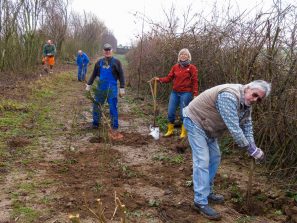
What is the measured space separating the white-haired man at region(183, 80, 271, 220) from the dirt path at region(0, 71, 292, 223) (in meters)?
0.41

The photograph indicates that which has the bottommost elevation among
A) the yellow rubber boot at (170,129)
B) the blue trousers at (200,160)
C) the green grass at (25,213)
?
the green grass at (25,213)

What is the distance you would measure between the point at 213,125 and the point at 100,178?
179 centimetres

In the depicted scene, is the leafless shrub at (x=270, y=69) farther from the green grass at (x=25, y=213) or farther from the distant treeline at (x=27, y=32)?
the distant treeline at (x=27, y=32)

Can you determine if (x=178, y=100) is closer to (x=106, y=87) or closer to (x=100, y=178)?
(x=106, y=87)

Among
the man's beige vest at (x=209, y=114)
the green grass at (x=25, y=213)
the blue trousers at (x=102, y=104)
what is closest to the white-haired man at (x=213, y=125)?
the man's beige vest at (x=209, y=114)

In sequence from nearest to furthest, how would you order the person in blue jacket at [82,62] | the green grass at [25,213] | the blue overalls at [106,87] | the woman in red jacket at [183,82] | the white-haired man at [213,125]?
the white-haired man at [213,125] → the green grass at [25,213] → the woman in red jacket at [183,82] → the blue overalls at [106,87] → the person in blue jacket at [82,62]

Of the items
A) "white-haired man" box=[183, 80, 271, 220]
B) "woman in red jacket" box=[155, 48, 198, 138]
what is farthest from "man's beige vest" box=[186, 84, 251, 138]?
"woman in red jacket" box=[155, 48, 198, 138]

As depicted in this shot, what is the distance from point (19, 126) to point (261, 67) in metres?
4.76

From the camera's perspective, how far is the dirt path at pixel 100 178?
3875mm

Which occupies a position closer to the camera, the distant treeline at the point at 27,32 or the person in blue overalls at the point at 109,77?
the person in blue overalls at the point at 109,77

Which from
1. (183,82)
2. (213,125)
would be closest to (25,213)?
(213,125)

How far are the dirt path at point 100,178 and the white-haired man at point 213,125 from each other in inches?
16.3

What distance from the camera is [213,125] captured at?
150 inches

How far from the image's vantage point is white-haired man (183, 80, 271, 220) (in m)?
3.50
